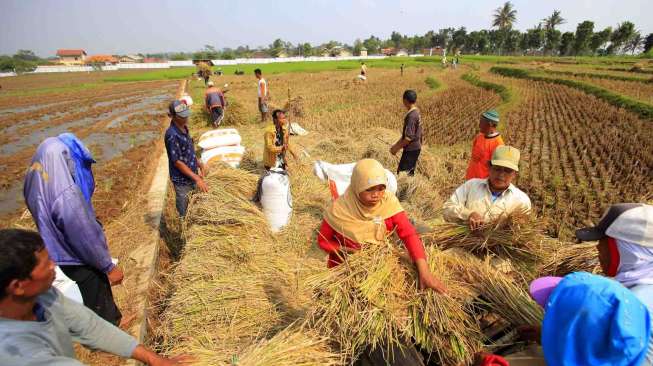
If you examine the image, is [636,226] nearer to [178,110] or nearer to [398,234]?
[398,234]

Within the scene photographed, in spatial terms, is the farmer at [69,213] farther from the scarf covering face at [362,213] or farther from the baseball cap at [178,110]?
the scarf covering face at [362,213]

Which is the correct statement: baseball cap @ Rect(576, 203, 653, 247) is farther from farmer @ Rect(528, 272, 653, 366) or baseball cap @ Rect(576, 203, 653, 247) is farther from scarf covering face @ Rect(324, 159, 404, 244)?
scarf covering face @ Rect(324, 159, 404, 244)

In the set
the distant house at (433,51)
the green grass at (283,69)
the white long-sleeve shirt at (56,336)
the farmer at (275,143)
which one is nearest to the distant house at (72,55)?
the green grass at (283,69)

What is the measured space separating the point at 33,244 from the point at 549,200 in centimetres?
653

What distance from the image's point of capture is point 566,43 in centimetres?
6253

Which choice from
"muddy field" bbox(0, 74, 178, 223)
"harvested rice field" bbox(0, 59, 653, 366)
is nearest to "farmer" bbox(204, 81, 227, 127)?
"harvested rice field" bbox(0, 59, 653, 366)

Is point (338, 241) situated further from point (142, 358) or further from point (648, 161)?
point (648, 161)

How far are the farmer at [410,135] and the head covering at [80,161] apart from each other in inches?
147

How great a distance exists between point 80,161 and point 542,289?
9.68ft

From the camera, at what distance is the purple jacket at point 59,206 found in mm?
1993

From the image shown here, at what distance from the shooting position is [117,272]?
247 centimetres

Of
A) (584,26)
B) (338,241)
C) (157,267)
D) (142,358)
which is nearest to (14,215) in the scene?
(157,267)

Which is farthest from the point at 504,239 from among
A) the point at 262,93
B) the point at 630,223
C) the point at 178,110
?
the point at 262,93

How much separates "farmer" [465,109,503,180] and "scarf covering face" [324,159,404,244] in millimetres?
1942
